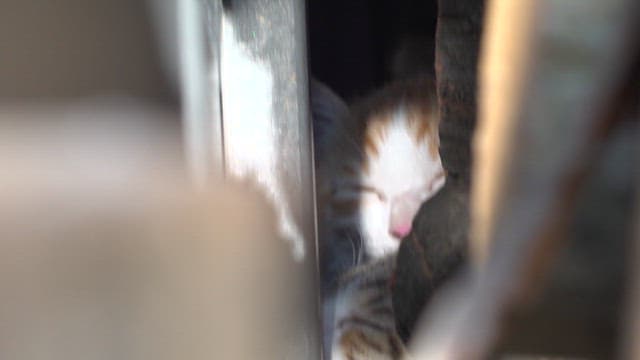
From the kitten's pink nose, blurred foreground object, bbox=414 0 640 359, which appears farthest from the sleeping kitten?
blurred foreground object, bbox=414 0 640 359

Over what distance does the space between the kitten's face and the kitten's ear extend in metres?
0.02

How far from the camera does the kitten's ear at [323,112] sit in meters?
0.46

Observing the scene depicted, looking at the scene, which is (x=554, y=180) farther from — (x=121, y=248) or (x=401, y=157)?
(x=121, y=248)

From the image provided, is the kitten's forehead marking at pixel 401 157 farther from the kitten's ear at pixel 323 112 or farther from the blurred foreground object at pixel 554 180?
the blurred foreground object at pixel 554 180

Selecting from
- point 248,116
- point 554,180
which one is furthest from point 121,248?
point 554,180

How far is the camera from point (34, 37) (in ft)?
1.51

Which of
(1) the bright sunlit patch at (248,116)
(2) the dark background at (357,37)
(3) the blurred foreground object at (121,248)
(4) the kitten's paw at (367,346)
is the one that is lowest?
(4) the kitten's paw at (367,346)

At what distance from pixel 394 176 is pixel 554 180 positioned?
20cm

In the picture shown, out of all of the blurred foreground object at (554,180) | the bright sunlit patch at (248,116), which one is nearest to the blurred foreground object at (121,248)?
the bright sunlit patch at (248,116)

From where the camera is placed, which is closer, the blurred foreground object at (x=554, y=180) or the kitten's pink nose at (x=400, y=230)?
the blurred foreground object at (x=554, y=180)

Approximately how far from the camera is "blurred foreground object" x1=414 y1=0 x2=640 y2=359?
0.26 meters

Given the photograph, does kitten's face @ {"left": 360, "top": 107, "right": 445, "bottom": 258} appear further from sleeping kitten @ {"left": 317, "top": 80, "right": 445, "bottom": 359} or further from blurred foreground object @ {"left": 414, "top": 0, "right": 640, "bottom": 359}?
blurred foreground object @ {"left": 414, "top": 0, "right": 640, "bottom": 359}

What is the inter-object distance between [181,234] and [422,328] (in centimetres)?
17

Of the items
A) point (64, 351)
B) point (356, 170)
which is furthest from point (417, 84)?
point (64, 351)
